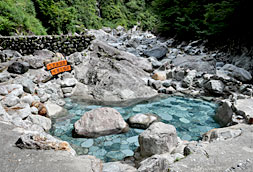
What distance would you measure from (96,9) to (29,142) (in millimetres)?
29046

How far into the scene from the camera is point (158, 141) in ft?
11.3

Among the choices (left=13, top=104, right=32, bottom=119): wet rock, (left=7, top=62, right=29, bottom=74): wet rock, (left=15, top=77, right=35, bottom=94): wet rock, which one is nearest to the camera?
(left=13, top=104, right=32, bottom=119): wet rock

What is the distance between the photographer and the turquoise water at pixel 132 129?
423cm

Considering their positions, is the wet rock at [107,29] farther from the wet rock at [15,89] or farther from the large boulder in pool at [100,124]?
the large boulder in pool at [100,124]

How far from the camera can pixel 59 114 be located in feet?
19.7

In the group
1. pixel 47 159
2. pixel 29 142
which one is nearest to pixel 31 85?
pixel 29 142

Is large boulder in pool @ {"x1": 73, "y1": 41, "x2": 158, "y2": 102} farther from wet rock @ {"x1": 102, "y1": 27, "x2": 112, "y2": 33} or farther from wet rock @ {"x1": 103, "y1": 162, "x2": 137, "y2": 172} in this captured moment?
wet rock @ {"x1": 102, "y1": 27, "x2": 112, "y2": 33}

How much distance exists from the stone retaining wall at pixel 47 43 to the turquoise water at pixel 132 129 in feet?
12.0

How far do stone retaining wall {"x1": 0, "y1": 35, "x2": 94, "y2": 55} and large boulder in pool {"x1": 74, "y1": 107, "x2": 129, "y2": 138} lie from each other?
19.1ft

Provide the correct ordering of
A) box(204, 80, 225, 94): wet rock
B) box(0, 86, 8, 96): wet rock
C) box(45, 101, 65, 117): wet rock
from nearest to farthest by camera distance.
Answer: box(0, 86, 8, 96): wet rock < box(45, 101, 65, 117): wet rock < box(204, 80, 225, 94): wet rock

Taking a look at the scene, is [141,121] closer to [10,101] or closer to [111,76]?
[111,76]

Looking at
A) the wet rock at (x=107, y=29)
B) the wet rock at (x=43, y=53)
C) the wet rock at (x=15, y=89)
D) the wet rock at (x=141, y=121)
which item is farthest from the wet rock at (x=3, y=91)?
the wet rock at (x=107, y=29)

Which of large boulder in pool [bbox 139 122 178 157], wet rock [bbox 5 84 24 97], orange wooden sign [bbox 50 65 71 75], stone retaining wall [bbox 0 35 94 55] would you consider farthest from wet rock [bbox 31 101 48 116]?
stone retaining wall [bbox 0 35 94 55]

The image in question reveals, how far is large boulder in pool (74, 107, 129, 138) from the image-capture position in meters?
4.64
